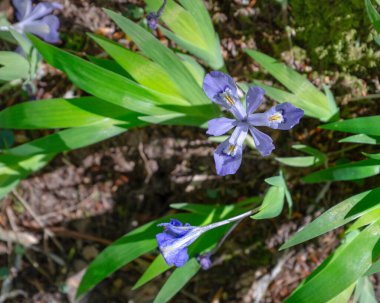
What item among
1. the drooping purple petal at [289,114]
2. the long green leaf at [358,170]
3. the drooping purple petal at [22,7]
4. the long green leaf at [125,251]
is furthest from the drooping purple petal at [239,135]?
the drooping purple petal at [22,7]

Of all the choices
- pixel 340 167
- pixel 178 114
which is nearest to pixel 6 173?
pixel 178 114

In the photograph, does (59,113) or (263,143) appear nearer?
(263,143)

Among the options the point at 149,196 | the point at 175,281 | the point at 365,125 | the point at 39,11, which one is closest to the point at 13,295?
the point at 149,196

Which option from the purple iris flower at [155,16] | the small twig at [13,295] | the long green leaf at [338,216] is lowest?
the small twig at [13,295]

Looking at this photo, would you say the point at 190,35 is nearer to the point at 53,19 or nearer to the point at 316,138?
the point at 53,19

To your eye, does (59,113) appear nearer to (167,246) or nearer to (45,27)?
(45,27)

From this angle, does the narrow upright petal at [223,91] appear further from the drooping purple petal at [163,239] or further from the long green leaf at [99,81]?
the drooping purple petal at [163,239]
